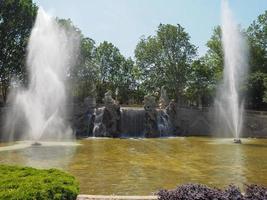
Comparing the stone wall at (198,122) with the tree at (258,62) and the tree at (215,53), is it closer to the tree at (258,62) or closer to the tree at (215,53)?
the tree at (258,62)

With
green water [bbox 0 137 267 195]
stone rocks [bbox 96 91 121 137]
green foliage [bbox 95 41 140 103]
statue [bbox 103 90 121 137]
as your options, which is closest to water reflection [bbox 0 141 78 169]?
Result: green water [bbox 0 137 267 195]

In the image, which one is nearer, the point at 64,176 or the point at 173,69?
the point at 64,176

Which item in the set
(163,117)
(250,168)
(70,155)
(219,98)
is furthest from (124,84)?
(250,168)

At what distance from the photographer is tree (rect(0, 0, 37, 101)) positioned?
4641 cm

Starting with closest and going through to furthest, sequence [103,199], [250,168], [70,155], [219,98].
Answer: [103,199]
[250,168]
[70,155]
[219,98]

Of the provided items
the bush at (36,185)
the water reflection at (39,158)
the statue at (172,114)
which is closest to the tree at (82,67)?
the statue at (172,114)

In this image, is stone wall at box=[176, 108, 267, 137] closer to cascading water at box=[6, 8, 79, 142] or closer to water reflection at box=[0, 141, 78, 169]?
cascading water at box=[6, 8, 79, 142]

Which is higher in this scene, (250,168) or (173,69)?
(173,69)

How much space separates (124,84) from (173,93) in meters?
10.8

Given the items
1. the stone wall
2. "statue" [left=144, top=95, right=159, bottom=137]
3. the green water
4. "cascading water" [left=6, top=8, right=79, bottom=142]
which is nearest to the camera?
the green water

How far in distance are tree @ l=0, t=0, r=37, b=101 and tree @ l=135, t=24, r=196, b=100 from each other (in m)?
21.9

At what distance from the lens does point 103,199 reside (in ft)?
34.1

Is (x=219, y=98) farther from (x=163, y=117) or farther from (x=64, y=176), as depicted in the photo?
(x=64, y=176)

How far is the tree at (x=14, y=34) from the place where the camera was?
152 ft
